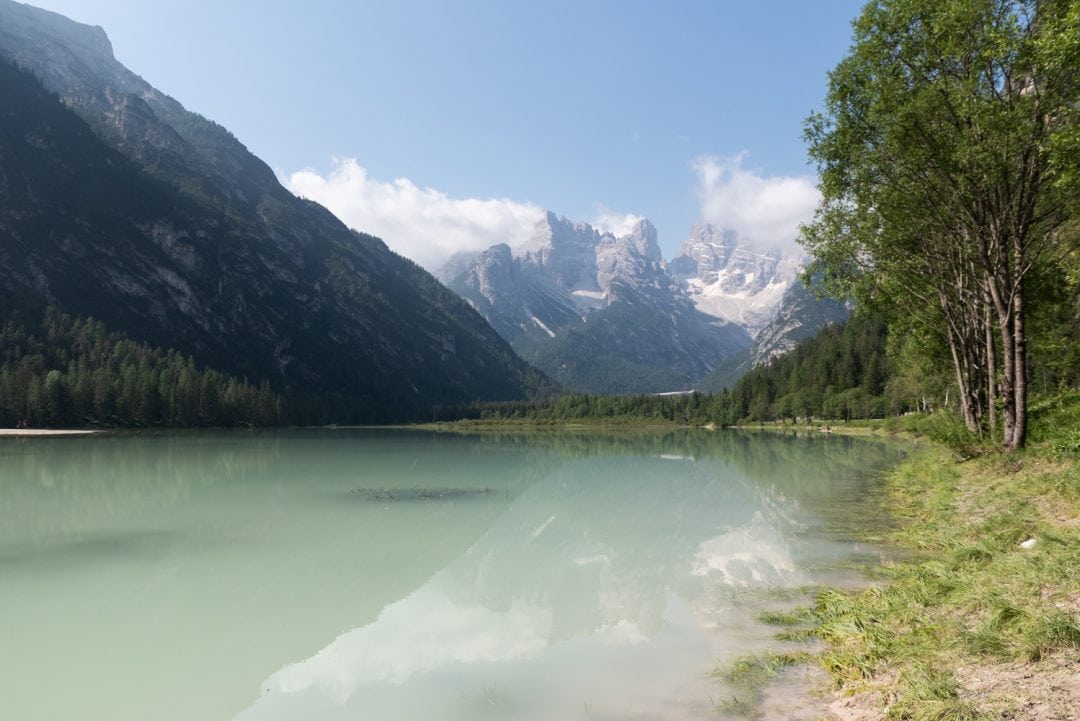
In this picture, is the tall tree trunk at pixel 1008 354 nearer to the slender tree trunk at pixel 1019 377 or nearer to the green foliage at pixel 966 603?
the slender tree trunk at pixel 1019 377

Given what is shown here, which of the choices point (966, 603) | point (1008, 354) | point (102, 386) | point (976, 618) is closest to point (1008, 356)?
point (1008, 354)

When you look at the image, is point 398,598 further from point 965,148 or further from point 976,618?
point 965,148

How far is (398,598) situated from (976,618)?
38.7 feet

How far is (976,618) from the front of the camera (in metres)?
9.18

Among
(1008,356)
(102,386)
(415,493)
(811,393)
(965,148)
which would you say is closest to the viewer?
(965,148)

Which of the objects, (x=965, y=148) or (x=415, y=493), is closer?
(x=965, y=148)

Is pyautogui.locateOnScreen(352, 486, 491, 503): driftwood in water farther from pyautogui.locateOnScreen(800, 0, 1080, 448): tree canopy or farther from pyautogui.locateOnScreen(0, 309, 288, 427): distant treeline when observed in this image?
pyautogui.locateOnScreen(0, 309, 288, 427): distant treeline

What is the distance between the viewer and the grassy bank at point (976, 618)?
666 centimetres

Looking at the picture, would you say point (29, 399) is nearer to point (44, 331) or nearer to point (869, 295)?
point (44, 331)

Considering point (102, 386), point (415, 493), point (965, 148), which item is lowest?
point (415, 493)

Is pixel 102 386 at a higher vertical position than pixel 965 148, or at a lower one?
lower

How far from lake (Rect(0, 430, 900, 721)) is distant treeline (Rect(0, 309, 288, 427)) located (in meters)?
116

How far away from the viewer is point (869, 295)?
33.0 m

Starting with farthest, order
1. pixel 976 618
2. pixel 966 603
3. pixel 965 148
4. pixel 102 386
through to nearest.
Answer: pixel 102 386 → pixel 965 148 → pixel 966 603 → pixel 976 618
